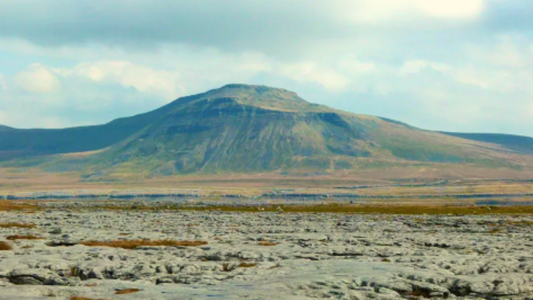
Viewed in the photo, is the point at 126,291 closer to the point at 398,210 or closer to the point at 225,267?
the point at 225,267

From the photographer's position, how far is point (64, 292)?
98.0 ft

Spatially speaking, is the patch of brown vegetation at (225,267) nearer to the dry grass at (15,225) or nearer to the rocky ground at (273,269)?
the rocky ground at (273,269)

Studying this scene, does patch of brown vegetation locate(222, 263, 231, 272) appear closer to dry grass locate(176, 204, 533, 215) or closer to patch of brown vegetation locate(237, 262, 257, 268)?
patch of brown vegetation locate(237, 262, 257, 268)

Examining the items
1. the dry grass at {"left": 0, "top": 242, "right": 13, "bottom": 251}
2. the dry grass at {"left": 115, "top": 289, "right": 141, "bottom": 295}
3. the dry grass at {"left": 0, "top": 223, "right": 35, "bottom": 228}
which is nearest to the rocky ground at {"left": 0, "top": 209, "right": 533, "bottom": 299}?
the dry grass at {"left": 115, "top": 289, "right": 141, "bottom": 295}

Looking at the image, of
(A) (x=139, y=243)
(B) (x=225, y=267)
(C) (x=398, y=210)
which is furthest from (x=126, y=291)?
(C) (x=398, y=210)

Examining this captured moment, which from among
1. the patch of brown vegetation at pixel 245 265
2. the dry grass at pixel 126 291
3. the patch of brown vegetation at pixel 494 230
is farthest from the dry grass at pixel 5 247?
the patch of brown vegetation at pixel 494 230

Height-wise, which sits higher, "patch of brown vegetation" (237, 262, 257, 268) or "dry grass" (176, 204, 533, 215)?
"patch of brown vegetation" (237, 262, 257, 268)

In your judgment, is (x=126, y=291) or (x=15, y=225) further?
(x=15, y=225)

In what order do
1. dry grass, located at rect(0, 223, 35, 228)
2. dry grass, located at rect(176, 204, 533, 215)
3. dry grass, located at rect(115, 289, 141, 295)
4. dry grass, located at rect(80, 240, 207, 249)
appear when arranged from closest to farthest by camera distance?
dry grass, located at rect(115, 289, 141, 295) → dry grass, located at rect(80, 240, 207, 249) → dry grass, located at rect(0, 223, 35, 228) → dry grass, located at rect(176, 204, 533, 215)

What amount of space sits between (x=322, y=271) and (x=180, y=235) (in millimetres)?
28505

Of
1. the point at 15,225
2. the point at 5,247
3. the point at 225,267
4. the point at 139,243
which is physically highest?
the point at 5,247

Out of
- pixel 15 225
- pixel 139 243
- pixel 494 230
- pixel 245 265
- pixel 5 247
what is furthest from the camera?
pixel 15 225

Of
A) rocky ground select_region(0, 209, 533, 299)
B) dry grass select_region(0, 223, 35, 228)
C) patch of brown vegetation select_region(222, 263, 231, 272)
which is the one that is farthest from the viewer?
dry grass select_region(0, 223, 35, 228)

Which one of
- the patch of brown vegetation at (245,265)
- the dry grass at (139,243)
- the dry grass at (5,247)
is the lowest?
the dry grass at (139,243)
